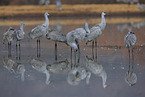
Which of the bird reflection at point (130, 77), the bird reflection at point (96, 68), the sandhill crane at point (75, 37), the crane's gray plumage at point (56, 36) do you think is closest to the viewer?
the bird reflection at point (130, 77)

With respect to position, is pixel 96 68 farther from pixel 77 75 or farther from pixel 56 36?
pixel 56 36

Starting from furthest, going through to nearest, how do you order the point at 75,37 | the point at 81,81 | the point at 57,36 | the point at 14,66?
the point at 57,36 → the point at 75,37 → the point at 14,66 → the point at 81,81

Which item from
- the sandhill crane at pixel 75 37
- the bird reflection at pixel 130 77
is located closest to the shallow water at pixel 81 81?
the bird reflection at pixel 130 77

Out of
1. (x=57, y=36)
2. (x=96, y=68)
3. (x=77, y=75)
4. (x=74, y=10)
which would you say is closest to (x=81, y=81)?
(x=77, y=75)

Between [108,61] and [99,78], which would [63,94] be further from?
[108,61]

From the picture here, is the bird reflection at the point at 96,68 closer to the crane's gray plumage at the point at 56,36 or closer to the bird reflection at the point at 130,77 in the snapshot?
the bird reflection at the point at 130,77

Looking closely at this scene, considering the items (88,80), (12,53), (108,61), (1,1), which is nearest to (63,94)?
(88,80)

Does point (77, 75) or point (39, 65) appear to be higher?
point (39, 65)

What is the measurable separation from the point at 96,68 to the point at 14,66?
2.87m

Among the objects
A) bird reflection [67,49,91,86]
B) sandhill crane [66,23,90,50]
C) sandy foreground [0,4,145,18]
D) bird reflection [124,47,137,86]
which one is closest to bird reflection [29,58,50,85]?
bird reflection [67,49,91,86]

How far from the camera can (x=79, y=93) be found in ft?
29.3

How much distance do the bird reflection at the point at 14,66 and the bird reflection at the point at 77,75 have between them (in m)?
1.45

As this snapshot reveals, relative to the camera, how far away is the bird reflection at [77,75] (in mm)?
10211

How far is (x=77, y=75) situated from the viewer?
1084 centimetres
